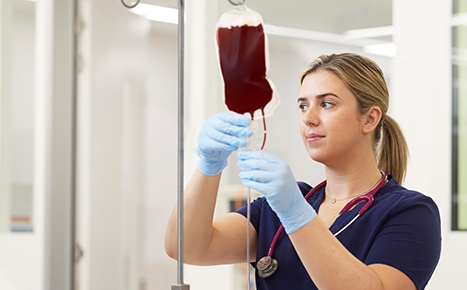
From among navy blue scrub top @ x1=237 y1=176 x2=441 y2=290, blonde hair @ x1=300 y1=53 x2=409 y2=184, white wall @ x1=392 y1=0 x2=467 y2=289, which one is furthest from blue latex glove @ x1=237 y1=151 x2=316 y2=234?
white wall @ x1=392 y1=0 x2=467 y2=289

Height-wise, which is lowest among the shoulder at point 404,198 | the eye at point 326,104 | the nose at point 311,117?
the shoulder at point 404,198

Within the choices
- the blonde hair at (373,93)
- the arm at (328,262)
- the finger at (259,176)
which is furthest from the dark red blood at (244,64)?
the blonde hair at (373,93)

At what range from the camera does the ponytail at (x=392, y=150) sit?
1.18 meters

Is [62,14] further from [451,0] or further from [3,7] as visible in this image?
[451,0]

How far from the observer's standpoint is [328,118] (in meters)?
1.06

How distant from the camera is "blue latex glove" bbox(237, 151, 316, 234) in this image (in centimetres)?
84

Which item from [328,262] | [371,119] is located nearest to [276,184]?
[328,262]

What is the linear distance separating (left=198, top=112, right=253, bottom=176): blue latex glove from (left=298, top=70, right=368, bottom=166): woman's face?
172 millimetres

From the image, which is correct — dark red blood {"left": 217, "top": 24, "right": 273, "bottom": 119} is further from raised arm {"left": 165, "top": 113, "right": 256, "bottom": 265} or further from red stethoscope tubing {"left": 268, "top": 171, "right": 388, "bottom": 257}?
red stethoscope tubing {"left": 268, "top": 171, "right": 388, "bottom": 257}

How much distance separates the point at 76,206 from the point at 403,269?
5.78 ft

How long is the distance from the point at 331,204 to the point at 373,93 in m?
0.23

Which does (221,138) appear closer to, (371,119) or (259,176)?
(259,176)

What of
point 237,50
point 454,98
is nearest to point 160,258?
point 454,98

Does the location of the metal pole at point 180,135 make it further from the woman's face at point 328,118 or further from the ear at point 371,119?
the ear at point 371,119
